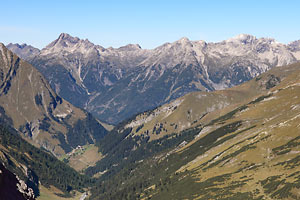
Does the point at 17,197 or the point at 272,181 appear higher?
the point at 17,197

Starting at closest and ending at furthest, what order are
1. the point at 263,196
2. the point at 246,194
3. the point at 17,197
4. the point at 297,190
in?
the point at 17,197, the point at 297,190, the point at 263,196, the point at 246,194

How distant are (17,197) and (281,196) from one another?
139304 millimetres

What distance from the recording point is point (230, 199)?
197 metres

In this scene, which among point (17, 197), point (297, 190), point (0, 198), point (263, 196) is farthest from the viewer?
point (263, 196)

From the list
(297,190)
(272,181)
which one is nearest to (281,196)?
(297,190)

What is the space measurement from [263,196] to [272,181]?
15534 mm

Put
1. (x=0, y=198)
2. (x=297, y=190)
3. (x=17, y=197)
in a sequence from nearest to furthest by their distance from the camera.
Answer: (x=0, y=198)
(x=17, y=197)
(x=297, y=190)

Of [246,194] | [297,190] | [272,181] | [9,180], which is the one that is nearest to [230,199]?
[246,194]

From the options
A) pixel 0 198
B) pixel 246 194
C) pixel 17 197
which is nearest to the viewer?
pixel 0 198

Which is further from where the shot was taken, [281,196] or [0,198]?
[281,196]

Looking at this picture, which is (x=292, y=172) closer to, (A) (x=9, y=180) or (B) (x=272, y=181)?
(B) (x=272, y=181)

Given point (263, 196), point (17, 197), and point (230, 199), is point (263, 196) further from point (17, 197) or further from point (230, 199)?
point (17, 197)

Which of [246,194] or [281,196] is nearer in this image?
[281,196]

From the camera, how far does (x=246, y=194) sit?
197 metres
